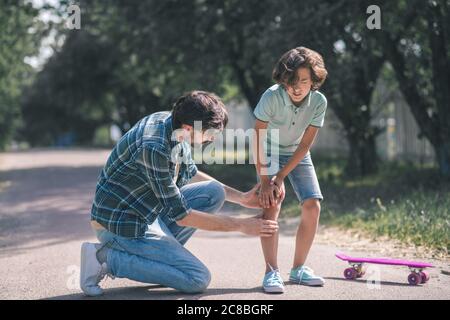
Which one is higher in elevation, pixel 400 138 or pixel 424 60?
pixel 424 60

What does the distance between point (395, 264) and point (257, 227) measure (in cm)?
132

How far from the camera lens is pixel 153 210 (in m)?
4.95

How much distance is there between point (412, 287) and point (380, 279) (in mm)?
339

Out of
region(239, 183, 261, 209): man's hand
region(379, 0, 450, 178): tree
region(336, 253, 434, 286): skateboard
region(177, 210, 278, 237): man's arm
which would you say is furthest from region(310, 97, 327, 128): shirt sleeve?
region(379, 0, 450, 178): tree

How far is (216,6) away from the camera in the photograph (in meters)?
15.7

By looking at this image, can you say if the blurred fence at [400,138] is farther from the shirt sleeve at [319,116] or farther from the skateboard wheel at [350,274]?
the shirt sleeve at [319,116]

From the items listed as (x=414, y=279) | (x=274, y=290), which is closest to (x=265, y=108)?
(x=274, y=290)

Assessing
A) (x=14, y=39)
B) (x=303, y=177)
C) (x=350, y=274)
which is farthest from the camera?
(x=14, y=39)

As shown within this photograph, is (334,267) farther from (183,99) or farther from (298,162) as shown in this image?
(183,99)

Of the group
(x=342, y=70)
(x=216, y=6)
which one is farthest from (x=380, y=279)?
(x=216, y=6)

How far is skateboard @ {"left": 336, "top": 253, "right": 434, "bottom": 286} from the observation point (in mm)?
5301

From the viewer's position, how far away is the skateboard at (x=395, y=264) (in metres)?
5.30

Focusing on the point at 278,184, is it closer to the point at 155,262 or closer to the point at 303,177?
the point at 303,177

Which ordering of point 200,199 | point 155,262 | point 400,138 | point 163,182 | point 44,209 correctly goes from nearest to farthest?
point 163,182
point 155,262
point 200,199
point 44,209
point 400,138
